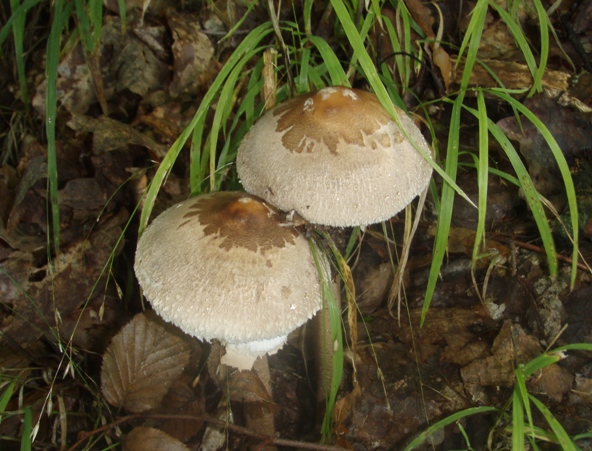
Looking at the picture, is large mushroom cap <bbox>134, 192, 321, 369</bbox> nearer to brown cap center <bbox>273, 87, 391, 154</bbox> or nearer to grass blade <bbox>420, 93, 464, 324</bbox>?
brown cap center <bbox>273, 87, 391, 154</bbox>

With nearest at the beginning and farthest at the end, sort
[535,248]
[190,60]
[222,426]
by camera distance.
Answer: [222,426]
[535,248]
[190,60]

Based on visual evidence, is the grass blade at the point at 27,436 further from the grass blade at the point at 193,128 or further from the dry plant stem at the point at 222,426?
the grass blade at the point at 193,128

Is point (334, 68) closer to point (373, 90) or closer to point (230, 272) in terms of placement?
point (373, 90)

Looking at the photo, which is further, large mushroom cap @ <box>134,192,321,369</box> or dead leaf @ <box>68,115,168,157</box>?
dead leaf @ <box>68,115,168,157</box>

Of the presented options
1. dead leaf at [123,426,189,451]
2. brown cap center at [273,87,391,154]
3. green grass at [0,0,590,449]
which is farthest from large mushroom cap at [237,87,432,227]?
dead leaf at [123,426,189,451]

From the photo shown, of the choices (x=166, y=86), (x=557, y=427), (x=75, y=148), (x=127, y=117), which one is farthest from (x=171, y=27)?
(x=557, y=427)

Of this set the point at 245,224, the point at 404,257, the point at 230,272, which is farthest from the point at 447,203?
the point at 230,272

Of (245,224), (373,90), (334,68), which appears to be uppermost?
(334,68)
